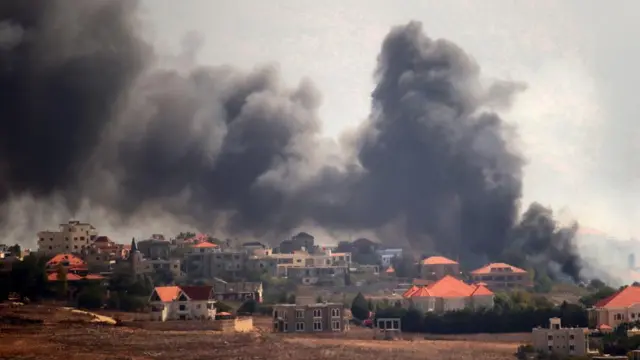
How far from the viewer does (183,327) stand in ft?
183

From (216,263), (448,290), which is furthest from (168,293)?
(448,290)

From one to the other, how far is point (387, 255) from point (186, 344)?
2732 cm

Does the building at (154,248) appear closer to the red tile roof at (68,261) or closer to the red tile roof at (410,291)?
the red tile roof at (68,261)

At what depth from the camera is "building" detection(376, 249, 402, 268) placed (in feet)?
251

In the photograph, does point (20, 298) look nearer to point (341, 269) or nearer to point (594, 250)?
point (341, 269)

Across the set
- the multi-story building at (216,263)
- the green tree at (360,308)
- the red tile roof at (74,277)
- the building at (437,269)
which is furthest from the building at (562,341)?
the red tile roof at (74,277)

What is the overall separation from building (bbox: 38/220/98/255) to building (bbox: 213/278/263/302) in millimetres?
10940

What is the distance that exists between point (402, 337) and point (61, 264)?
60.5 ft

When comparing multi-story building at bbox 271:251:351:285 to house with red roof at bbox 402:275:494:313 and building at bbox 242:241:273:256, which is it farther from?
house with red roof at bbox 402:275:494:313

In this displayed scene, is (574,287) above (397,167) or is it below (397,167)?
below

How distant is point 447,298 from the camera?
61.1 meters

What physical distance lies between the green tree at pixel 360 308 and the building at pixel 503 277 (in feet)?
29.6

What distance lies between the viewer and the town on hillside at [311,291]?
57.2 meters

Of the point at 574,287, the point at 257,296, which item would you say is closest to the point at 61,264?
the point at 257,296
